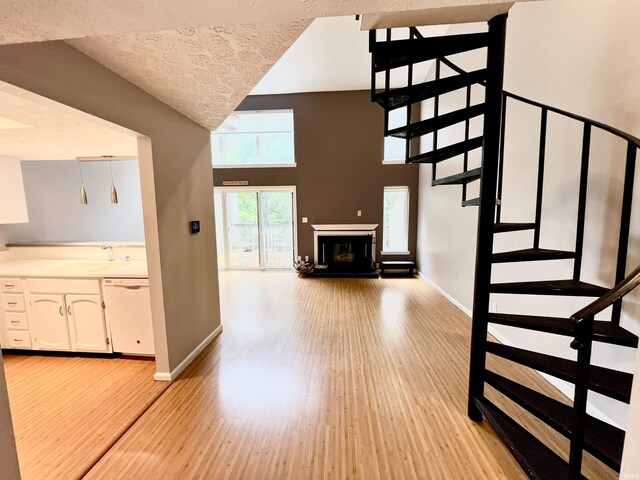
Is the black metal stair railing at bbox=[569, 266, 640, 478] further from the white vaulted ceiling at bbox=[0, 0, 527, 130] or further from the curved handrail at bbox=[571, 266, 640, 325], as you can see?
the white vaulted ceiling at bbox=[0, 0, 527, 130]

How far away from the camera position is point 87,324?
2.77 m

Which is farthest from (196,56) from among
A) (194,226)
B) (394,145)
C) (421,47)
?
(394,145)

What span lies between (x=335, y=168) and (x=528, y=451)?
5932mm

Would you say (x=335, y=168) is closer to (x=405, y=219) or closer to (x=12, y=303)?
(x=405, y=219)

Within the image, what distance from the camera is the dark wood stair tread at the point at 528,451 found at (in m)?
1.43

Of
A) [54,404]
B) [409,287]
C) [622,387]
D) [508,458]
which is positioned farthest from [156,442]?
[409,287]

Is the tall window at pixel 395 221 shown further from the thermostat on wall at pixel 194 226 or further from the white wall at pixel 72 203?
the white wall at pixel 72 203

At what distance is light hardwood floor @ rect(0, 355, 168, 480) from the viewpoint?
1714 mm

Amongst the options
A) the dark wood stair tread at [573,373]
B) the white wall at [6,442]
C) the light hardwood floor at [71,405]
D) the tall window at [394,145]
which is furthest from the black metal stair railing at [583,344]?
the tall window at [394,145]

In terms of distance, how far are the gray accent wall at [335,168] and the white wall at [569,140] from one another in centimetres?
362

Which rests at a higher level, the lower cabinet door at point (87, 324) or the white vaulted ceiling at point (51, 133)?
the white vaulted ceiling at point (51, 133)

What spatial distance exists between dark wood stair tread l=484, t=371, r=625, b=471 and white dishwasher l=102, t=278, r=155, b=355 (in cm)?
298

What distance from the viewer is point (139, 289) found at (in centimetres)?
265

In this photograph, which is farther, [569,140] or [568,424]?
[569,140]
